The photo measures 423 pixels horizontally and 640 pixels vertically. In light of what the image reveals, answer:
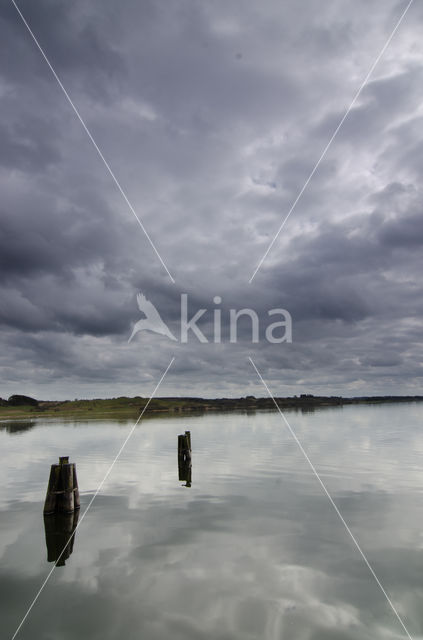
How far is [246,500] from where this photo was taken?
16016 mm

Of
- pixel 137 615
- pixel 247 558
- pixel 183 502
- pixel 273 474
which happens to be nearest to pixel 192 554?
pixel 247 558

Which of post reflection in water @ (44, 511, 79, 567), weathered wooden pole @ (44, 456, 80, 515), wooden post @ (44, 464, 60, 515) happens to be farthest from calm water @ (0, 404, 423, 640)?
weathered wooden pole @ (44, 456, 80, 515)

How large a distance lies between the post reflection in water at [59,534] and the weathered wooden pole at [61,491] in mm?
231

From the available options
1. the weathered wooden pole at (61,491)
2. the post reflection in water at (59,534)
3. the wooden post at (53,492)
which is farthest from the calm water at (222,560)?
the weathered wooden pole at (61,491)

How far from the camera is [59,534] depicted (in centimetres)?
1239

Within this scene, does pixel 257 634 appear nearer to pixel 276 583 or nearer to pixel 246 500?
pixel 276 583

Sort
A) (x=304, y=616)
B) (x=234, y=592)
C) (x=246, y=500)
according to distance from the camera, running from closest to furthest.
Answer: (x=304, y=616) → (x=234, y=592) → (x=246, y=500)

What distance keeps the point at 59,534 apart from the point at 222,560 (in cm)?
568

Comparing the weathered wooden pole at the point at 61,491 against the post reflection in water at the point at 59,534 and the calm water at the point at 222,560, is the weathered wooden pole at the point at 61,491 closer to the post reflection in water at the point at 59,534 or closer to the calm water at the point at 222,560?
the post reflection in water at the point at 59,534

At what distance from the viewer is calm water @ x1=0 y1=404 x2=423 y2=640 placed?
716 centimetres

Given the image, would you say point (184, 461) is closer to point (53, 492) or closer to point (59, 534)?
point (53, 492)

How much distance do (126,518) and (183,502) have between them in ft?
9.98

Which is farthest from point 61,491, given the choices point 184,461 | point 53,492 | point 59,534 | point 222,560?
point 184,461

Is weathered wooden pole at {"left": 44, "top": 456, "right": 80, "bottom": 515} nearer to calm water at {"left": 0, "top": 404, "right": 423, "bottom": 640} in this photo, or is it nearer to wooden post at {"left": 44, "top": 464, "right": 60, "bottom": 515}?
wooden post at {"left": 44, "top": 464, "right": 60, "bottom": 515}
